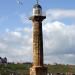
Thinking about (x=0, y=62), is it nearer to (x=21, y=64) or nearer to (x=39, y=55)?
(x=21, y=64)

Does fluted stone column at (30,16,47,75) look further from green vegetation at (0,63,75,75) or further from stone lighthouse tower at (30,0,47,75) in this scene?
green vegetation at (0,63,75,75)

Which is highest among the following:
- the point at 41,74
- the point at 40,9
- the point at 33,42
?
the point at 40,9

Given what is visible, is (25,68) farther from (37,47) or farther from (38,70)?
(38,70)

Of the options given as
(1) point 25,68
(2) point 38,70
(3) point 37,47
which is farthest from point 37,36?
(1) point 25,68

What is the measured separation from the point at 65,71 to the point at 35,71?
212ft

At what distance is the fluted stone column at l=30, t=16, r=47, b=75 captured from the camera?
23.1 meters

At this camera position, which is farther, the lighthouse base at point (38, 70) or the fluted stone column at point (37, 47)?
the fluted stone column at point (37, 47)

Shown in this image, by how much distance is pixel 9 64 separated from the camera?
301 ft

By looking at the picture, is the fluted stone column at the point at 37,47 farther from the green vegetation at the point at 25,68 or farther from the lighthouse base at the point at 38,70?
the green vegetation at the point at 25,68

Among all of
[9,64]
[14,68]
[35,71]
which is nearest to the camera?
[35,71]

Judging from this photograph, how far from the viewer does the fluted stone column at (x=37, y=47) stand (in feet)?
75.9

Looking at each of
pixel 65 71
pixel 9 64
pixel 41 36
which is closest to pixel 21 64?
pixel 9 64

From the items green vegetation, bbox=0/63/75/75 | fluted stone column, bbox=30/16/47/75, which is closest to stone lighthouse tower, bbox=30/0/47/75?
fluted stone column, bbox=30/16/47/75

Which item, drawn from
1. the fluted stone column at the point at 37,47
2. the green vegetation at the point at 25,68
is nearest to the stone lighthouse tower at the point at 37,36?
the fluted stone column at the point at 37,47
